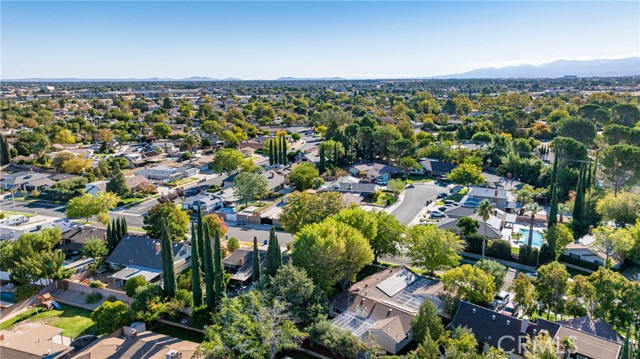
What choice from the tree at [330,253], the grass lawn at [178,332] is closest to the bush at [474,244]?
the tree at [330,253]

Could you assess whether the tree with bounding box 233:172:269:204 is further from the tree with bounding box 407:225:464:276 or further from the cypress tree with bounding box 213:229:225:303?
the tree with bounding box 407:225:464:276

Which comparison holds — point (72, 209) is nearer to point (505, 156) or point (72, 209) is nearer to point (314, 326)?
point (314, 326)

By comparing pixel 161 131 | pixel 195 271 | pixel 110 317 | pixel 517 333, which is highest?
pixel 161 131

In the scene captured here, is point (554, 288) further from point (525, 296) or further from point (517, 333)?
point (517, 333)

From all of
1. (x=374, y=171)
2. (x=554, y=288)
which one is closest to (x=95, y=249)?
(x=554, y=288)

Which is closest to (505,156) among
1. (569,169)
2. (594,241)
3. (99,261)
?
(569,169)

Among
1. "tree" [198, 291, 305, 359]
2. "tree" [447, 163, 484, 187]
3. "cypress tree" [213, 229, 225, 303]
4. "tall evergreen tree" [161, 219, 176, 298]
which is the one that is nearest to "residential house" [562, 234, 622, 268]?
"tree" [447, 163, 484, 187]
